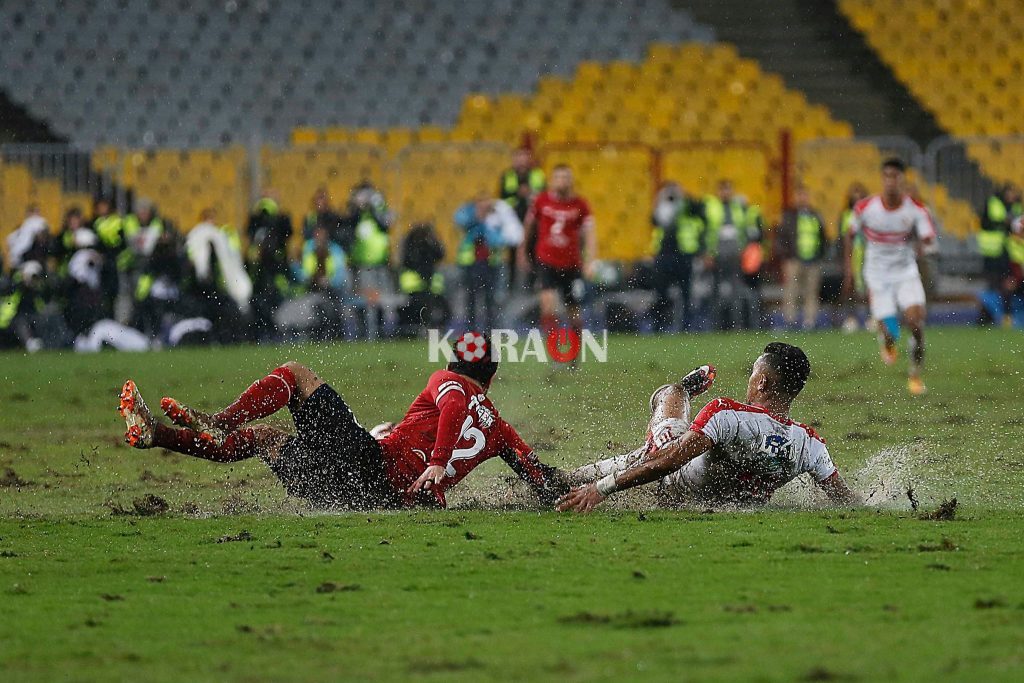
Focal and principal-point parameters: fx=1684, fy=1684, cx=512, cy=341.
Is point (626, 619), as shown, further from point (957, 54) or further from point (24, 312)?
point (957, 54)

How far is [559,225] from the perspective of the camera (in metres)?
17.4

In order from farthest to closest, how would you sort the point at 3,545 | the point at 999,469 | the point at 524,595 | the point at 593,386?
the point at 593,386, the point at 999,469, the point at 3,545, the point at 524,595

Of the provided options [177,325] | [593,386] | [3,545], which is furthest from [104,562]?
[177,325]

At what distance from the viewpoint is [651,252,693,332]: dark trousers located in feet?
68.9

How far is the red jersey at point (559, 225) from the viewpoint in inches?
685

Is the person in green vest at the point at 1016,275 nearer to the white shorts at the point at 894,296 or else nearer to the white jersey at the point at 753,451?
the white shorts at the point at 894,296

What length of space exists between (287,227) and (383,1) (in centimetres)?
668

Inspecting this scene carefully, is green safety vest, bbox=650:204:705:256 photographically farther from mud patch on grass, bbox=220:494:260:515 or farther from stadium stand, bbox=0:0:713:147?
mud patch on grass, bbox=220:494:260:515

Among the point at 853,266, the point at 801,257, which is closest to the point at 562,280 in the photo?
the point at 801,257

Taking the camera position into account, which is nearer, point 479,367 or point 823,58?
point 479,367

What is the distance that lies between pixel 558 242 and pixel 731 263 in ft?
14.0

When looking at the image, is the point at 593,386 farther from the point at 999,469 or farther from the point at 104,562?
the point at 104,562

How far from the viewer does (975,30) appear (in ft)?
83.5

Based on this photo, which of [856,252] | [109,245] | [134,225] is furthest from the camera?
[856,252]
